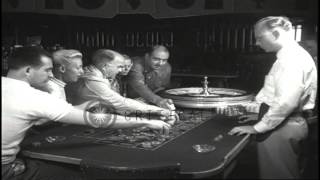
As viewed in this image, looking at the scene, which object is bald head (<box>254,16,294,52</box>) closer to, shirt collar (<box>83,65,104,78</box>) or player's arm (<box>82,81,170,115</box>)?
player's arm (<box>82,81,170,115</box>)

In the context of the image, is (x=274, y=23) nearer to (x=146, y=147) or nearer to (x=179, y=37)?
(x=146, y=147)

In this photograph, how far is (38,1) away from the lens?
5234 millimetres

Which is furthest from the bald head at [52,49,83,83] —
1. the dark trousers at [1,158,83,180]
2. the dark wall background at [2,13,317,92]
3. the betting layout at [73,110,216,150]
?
the dark wall background at [2,13,317,92]

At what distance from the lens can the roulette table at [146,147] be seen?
1.51m

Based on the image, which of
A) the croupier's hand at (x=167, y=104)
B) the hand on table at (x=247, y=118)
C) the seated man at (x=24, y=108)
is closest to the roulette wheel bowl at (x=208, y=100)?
the croupier's hand at (x=167, y=104)

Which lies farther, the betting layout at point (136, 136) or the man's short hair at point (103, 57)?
the man's short hair at point (103, 57)

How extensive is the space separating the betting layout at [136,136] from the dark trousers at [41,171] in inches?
7.4

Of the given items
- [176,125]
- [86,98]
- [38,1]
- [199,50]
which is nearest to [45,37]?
[38,1]

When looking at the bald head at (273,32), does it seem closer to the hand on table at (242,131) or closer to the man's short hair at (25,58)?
the hand on table at (242,131)

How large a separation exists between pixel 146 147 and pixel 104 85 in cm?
102

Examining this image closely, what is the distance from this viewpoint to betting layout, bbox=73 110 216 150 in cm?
176

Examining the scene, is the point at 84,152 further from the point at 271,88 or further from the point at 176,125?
the point at 271,88

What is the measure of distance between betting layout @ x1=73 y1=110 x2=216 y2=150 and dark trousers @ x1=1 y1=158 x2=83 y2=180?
0.61 feet

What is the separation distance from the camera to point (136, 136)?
190 centimetres
